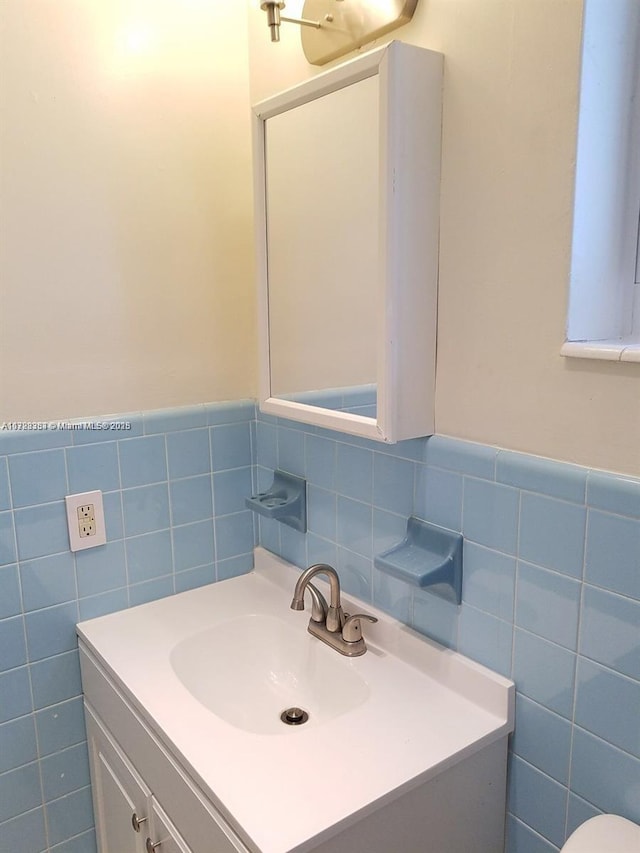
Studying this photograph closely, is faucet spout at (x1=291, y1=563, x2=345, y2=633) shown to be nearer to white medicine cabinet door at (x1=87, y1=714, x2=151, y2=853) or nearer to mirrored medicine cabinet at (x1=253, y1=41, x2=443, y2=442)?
mirrored medicine cabinet at (x1=253, y1=41, x2=443, y2=442)

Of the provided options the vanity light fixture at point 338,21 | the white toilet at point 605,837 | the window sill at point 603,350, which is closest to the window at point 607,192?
the window sill at point 603,350

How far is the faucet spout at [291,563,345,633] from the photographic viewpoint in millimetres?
1233

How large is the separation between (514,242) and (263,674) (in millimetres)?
986

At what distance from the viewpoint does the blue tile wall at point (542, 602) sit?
2.97 ft

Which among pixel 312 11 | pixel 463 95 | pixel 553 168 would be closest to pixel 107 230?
pixel 312 11

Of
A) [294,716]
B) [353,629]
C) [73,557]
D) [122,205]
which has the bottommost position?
[294,716]

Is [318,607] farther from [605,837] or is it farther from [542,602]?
[605,837]

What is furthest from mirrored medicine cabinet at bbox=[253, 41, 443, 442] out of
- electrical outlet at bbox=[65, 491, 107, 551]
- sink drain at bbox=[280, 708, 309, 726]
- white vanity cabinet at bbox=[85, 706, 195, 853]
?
white vanity cabinet at bbox=[85, 706, 195, 853]

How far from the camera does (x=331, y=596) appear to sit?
52.0 inches

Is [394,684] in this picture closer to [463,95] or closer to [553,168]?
[553,168]

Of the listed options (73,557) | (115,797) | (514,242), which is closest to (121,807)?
(115,797)

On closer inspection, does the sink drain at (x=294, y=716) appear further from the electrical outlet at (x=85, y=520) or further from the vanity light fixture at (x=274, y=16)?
the vanity light fixture at (x=274, y=16)

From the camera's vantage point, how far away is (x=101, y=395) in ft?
4.54

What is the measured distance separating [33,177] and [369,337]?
0.72m
